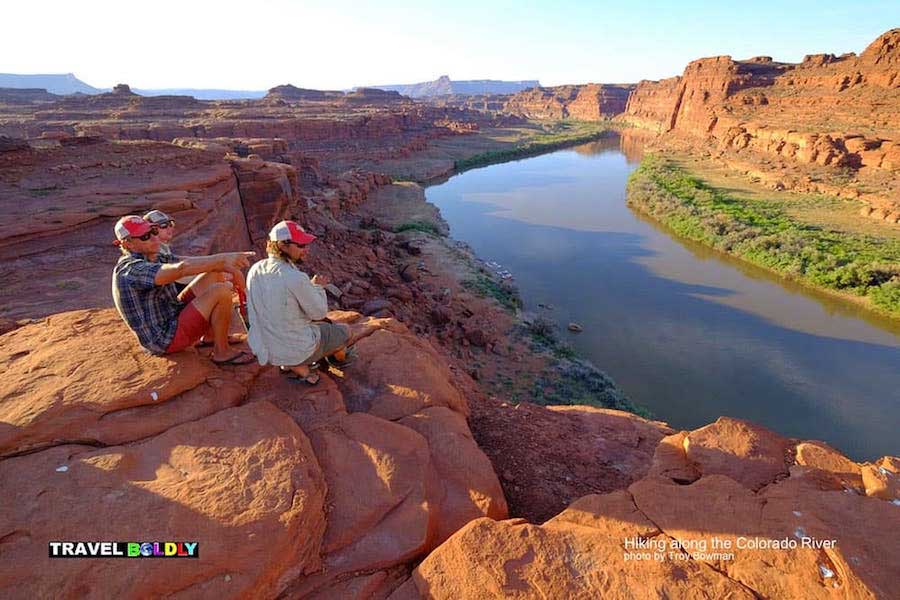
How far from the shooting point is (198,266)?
387cm

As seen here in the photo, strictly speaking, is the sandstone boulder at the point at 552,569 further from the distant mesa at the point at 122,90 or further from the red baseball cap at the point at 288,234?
the distant mesa at the point at 122,90

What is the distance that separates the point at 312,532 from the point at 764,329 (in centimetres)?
1707

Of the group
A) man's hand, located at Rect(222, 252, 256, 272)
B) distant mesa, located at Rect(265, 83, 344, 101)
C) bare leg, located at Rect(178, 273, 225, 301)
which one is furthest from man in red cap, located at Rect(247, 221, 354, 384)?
distant mesa, located at Rect(265, 83, 344, 101)

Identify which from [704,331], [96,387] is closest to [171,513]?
[96,387]

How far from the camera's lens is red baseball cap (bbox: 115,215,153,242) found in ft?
12.7

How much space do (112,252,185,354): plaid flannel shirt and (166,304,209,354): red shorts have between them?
48mm

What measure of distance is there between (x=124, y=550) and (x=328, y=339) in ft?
7.22

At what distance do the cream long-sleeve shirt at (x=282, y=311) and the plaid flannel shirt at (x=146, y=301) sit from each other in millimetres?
777

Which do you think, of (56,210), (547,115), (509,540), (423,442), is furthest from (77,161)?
(547,115)

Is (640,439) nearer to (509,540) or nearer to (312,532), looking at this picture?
(509,540)

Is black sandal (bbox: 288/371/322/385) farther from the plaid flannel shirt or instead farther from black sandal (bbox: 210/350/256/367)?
the plaid flannel shirt

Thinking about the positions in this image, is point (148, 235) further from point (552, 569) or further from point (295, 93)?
point (295, 93)

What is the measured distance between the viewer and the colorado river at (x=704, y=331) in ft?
37.9

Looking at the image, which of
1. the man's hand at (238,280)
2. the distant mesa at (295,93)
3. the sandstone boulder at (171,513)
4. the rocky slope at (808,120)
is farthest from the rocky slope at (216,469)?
the distant mesa at (295,93)
